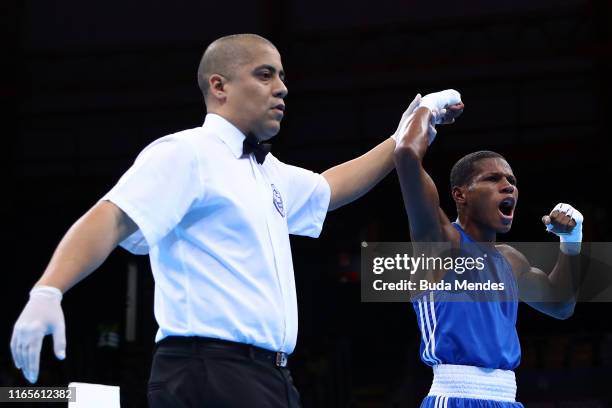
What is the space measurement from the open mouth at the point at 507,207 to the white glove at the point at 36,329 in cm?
198

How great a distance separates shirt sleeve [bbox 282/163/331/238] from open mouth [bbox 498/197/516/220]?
87cm

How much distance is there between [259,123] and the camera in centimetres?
277

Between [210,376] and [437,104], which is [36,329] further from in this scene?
[437,104]

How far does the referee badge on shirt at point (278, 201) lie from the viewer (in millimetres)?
2711

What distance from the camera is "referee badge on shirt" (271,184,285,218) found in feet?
8.89

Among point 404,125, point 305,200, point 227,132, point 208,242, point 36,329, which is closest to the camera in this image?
point 36,329

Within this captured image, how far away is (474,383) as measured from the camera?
11.0 feet

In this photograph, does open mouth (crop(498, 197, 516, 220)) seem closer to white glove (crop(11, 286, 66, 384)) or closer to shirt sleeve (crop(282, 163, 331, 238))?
shirt sleeve (crop(282, 163, 331, 238))

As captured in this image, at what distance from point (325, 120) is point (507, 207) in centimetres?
787

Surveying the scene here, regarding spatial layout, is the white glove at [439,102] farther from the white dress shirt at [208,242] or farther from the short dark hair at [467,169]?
the white dress shirt at [208,242]

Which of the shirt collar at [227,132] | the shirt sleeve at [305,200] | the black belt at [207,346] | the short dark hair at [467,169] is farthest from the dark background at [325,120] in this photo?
the black belt at [207,346]

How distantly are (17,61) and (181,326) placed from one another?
32.9 feet

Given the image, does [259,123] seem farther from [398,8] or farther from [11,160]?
[11,160]

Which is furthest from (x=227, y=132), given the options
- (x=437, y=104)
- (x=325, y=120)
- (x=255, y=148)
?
(x=325, y=120)
